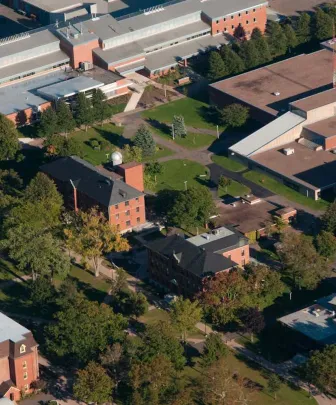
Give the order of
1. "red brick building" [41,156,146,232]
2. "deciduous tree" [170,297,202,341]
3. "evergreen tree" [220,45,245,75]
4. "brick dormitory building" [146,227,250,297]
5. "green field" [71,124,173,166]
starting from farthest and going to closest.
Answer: "evergreen tree" [220,45,245,75]
"green field" [71,124,173,166]
"red brick building" [41,156,146,232]
"brick dormitory building" [146,227,250,297]
"deciduous tree" [170,297,202,341]

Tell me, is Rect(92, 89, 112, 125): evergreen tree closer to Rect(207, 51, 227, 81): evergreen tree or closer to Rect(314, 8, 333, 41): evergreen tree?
Rect(207, 51, 227, 81): evergreen tree

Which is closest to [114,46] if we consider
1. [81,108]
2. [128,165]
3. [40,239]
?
[81,108]

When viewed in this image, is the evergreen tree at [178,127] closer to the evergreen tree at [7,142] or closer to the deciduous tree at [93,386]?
the evergreen tree at [7,142]

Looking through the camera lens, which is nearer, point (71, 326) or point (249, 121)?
point (71, 326)

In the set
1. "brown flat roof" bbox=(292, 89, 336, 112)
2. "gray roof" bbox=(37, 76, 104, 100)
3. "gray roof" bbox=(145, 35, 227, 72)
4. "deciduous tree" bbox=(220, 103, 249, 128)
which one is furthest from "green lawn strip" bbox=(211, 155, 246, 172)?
"gray roof" bbox=(145, 35, 227, 72)

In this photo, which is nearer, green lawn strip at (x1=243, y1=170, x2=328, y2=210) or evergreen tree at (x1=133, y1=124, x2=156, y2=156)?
green lawn strip at (x1=243, y1=170, x2=328, y2=210)

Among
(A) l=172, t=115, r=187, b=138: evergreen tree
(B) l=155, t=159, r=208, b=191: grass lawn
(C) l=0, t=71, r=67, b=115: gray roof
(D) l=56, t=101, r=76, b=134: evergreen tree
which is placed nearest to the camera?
(B) l=155, t=159, r=208, b=191: grass lawn

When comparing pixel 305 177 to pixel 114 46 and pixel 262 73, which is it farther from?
pixel 114 46

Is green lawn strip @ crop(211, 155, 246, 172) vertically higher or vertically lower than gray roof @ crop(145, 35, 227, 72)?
lower
